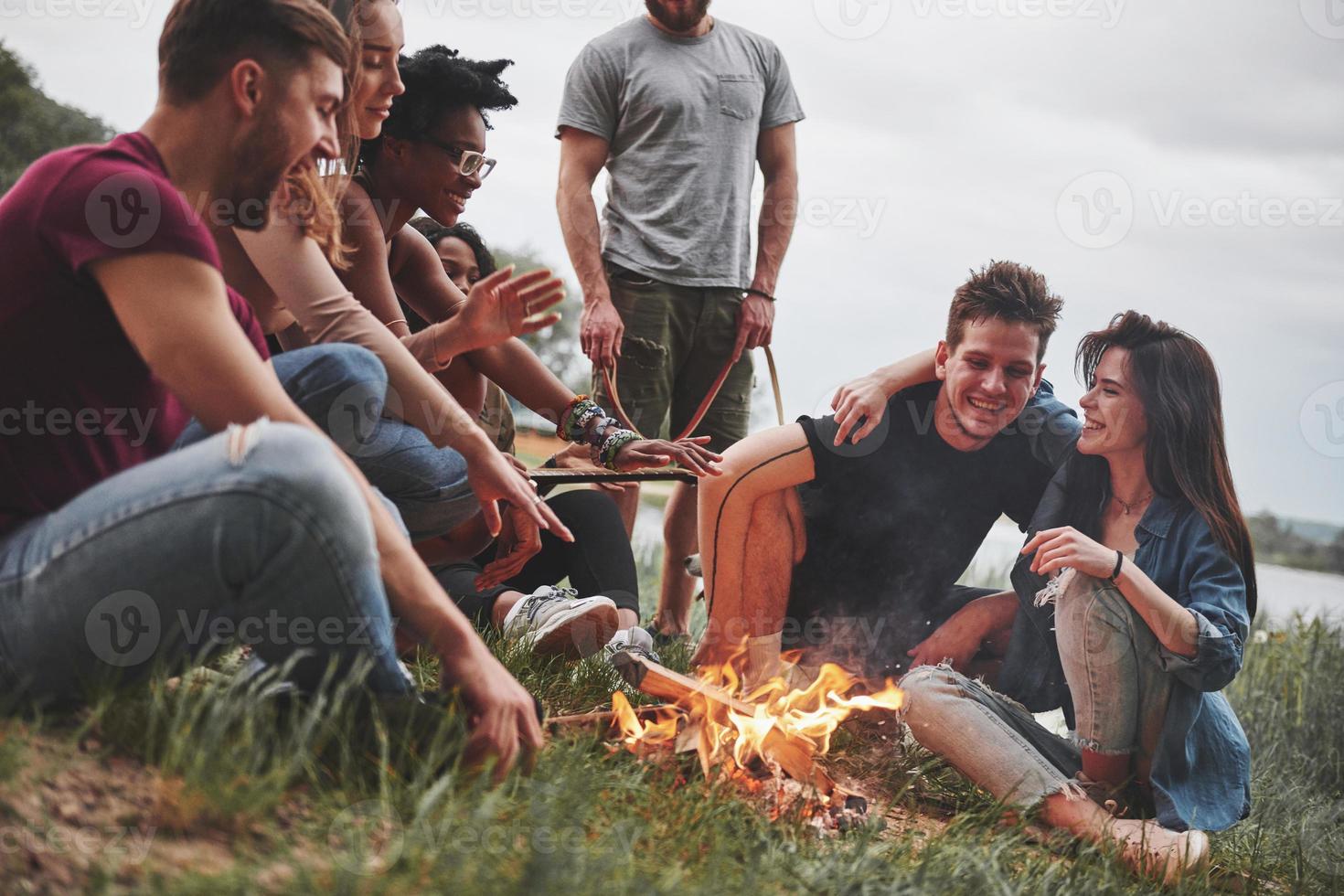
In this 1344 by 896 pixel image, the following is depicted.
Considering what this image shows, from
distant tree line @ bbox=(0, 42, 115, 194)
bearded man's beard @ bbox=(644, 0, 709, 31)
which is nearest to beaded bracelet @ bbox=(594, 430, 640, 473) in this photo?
bearded man's beard @ bbox=(644, 0, 709, 31)

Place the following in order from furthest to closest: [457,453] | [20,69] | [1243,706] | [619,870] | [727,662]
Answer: [20,69]
[1243,706]
[727,662]
[457,453]
[619,870]

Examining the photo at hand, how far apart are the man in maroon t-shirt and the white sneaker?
1.16 meters

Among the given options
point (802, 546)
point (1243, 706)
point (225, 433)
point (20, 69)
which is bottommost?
point (1243, 706)

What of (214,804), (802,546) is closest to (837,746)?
(802,546)

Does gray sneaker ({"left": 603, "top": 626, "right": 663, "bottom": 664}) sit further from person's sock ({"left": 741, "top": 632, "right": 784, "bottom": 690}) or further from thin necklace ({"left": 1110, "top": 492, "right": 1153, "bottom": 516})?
thin necklace ({"left": 1110, "top": 492, "right": 1153, "bottom": 516})

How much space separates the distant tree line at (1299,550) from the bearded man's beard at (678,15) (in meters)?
5.54

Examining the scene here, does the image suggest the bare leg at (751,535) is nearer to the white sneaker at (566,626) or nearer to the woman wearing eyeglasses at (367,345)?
the white sneaker at (566,626)

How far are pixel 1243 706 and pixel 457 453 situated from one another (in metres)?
4.11

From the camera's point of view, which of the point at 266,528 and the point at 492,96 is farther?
the point at 492,96

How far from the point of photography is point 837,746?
338 cm

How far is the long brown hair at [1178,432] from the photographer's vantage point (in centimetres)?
327

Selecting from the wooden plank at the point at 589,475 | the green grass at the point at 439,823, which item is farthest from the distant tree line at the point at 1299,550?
the green grass at the point at 439,823

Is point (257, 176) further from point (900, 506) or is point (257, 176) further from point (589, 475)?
point (900, 506)

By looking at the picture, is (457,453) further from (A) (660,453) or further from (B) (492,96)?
(B) (492,96)
